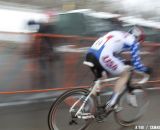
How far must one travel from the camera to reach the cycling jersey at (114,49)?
6.79 metres

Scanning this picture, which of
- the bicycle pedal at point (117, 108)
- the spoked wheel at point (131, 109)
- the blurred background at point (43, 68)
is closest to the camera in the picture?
the bicycle pedal at point (117, 108)

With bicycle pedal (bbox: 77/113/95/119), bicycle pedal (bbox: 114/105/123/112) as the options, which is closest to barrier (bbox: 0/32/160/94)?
bicycle pedal (bbox: 114/105/123/112)

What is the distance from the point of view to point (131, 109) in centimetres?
755

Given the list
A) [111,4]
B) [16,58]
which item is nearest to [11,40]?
[16,58]

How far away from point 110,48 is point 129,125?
59.0 inches

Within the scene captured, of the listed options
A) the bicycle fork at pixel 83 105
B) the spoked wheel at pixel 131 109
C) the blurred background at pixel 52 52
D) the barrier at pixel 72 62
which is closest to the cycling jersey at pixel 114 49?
the bicycle fork at pixel 83 105

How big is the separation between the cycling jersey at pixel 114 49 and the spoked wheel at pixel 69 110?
1.75 feet

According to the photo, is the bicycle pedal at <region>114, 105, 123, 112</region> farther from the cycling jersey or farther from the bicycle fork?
the cycling jersey

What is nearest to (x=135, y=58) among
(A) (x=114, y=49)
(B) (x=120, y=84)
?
(A) (x=114, y=49)

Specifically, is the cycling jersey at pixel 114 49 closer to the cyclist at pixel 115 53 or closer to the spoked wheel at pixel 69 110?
the cyclist at pixel 115 53

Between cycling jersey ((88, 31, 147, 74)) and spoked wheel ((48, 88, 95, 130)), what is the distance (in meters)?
0.53

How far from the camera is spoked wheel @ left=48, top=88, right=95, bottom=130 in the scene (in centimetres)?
663

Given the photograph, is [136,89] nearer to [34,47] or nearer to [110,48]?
[110,48]

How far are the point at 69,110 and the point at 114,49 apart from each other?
114 centimetres
